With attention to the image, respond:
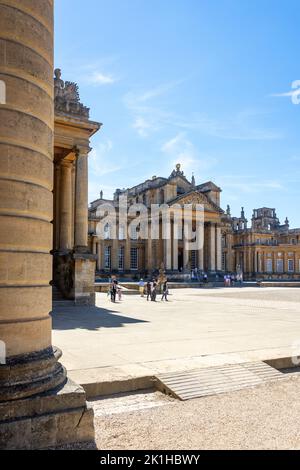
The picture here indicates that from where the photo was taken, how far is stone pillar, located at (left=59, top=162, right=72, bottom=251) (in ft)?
68.8

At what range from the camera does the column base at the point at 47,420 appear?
11.4ft

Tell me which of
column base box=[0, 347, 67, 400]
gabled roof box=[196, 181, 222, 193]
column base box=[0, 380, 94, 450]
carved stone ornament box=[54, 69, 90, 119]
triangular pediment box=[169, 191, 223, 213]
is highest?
gabled roof box=[196, 181, 222, 193]

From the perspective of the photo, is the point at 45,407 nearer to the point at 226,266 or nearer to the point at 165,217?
the point at 165,217

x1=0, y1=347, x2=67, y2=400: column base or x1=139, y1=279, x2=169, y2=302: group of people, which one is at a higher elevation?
x1=0, y1=347, x2=67, y2=400: column base

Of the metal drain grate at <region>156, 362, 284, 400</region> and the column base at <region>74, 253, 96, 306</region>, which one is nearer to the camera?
the metal drain grate at <region>156, 362, 284, 400</region>

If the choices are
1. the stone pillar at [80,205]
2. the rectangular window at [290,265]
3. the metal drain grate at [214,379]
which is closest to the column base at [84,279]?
the stone pillar at [80,205]

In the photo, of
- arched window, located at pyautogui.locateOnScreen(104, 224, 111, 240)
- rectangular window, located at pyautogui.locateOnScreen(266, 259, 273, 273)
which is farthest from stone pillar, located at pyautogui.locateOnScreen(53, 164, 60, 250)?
rectangular window, located at pyautogui.locateOnScreen(266, 259, 273, 273)

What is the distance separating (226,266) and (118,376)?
227 feet

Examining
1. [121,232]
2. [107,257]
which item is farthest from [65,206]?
[121,232]

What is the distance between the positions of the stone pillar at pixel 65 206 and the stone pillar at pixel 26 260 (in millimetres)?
17112

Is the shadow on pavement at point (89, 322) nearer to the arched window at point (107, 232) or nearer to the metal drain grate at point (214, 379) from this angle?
the metal drain grate at point (214, 379)

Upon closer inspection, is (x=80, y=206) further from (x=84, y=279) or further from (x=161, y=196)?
(x=161, y=196)

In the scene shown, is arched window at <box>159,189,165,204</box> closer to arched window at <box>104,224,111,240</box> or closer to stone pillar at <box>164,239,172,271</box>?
stone pillar at <box>164,239,172,271</box>

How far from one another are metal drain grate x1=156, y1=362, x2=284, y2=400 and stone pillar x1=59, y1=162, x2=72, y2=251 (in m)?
15.1
